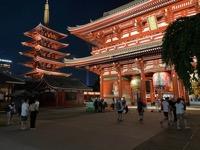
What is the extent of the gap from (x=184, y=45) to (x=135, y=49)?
1518 centimetres

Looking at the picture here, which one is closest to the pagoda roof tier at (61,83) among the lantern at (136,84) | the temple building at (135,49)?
the temple building at (135,49)

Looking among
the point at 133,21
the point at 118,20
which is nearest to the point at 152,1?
the point at 133,21

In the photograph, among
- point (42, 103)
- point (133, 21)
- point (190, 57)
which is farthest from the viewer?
point (42, 103)

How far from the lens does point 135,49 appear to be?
1933 centimetres

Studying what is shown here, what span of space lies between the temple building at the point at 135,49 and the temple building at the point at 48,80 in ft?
22.4

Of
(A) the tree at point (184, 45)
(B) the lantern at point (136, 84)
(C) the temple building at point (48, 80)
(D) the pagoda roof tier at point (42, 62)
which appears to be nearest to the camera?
(A) the tree at point (184, 45)

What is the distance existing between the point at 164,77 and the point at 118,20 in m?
9.80

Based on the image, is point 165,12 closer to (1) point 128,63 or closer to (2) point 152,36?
(2) point 152,36

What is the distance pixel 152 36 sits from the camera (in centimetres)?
2022

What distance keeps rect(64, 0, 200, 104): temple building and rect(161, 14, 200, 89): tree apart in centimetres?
1291

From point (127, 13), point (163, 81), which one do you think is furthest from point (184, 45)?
point (127, 13)

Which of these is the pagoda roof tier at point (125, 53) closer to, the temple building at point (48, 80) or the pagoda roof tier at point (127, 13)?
the pagoda roof tier at point (127, 13)

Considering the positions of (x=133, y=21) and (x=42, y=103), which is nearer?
(x=133, y=21)

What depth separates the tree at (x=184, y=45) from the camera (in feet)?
14.3
